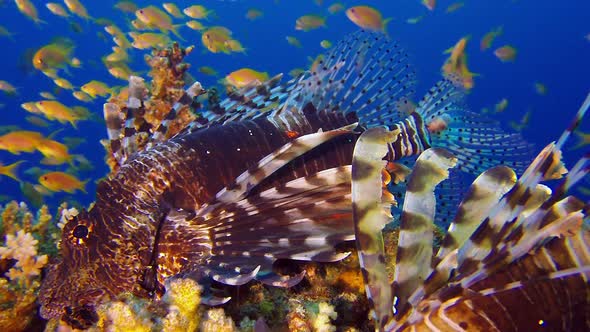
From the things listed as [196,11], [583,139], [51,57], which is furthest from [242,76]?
[583,139]

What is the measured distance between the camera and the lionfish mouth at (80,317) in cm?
216

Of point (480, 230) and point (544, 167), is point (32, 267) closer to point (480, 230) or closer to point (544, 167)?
point (480, 230)

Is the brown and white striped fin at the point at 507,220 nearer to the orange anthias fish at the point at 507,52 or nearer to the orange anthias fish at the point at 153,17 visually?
the orange anthias fish at the point at 153,17

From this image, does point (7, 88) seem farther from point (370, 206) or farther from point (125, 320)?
point (370, 206)

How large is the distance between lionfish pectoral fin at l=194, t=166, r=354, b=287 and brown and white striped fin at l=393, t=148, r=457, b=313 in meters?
0.76

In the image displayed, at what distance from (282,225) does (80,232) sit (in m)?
1.21

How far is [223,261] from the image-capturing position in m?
2.42

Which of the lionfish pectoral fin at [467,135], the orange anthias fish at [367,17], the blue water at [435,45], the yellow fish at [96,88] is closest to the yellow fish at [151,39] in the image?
the yellow fish at [96,88]

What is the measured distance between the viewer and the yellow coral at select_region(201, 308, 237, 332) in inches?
72.6

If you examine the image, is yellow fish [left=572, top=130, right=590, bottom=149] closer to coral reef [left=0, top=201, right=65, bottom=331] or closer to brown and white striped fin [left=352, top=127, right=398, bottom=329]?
brown and white striped fin [left=352, top=127, right=398, bottom=329]

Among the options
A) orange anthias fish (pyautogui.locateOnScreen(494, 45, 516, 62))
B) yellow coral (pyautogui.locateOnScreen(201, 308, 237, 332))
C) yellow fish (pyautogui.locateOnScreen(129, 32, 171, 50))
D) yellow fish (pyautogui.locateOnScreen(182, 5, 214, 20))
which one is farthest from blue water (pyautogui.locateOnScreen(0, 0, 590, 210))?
yellow coral (pyautogui.locateOnScreen(201, 308, 237, 332))

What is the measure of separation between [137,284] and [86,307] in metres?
0.29

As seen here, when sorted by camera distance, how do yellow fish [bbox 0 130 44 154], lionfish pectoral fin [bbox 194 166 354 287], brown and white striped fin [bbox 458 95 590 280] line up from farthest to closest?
yellow fish [bbox 0 130 44 154] → lionfish pectoral fin [bbox 194 166 354 287] → brown and white striped fin [bbox 458 95 590 280]

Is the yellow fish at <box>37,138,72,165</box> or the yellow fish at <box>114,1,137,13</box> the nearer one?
the yellow fish at <box>37,138,72,165</box>
